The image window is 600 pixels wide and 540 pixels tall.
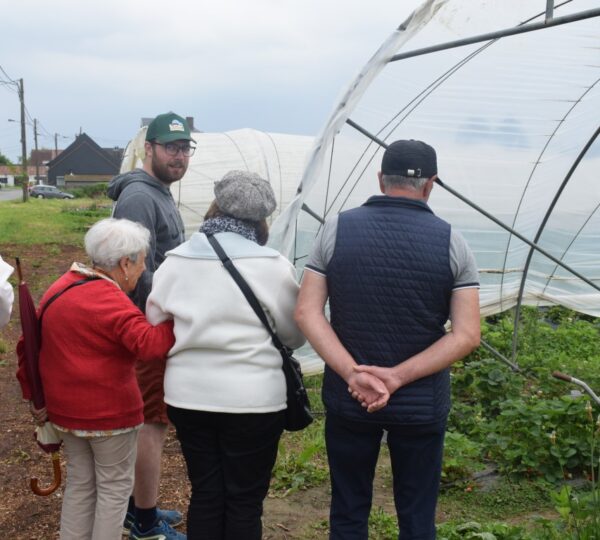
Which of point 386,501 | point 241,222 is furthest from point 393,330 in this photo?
point 386,501

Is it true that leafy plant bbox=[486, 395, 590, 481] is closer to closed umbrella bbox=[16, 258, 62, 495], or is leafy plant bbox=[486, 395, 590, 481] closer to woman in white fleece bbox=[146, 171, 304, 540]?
woman in white fleece bbox=[146, 171, 304, 540]

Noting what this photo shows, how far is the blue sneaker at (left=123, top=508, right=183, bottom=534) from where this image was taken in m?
3.80

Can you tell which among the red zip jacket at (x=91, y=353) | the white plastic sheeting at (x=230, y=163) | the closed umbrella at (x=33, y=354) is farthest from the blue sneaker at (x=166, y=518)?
the white plastic sheeting at (x=230, y=163)

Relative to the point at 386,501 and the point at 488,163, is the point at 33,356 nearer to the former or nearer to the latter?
the point at 386,501

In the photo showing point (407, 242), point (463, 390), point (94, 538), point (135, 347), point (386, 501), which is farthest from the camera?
point (463, 390)

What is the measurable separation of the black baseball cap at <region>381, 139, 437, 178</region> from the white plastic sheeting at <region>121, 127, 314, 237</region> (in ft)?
25.0

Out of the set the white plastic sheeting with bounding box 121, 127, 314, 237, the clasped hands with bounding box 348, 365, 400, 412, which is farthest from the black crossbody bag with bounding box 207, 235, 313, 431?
the white plastic sheeting with bounding box 121, 127, 314, 237

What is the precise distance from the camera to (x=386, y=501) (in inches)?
165

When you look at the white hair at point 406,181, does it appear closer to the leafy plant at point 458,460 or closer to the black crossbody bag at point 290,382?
the black crossbody bag at point 290,382

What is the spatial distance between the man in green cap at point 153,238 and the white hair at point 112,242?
448 mm

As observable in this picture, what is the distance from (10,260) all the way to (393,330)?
14.3 metres

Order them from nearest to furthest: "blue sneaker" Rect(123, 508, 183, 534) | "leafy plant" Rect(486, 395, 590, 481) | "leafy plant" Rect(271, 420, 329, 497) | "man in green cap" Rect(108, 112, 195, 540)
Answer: "man in green cap" Rect(108, 112, 195, 540) → "blue sneaker" Rect(123, 508, 183, 534) → "leafy plant" Rect(486, 395, 590, 481) → "leafy plant" Rect(271, 420, 329, 497)

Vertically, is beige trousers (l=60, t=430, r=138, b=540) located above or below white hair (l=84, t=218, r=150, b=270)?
below

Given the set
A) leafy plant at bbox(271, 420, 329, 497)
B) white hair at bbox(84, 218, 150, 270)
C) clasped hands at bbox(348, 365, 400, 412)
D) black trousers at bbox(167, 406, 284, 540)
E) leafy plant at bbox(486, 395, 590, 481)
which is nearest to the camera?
clasped hands at bbox(348, 365, 400, 412)
